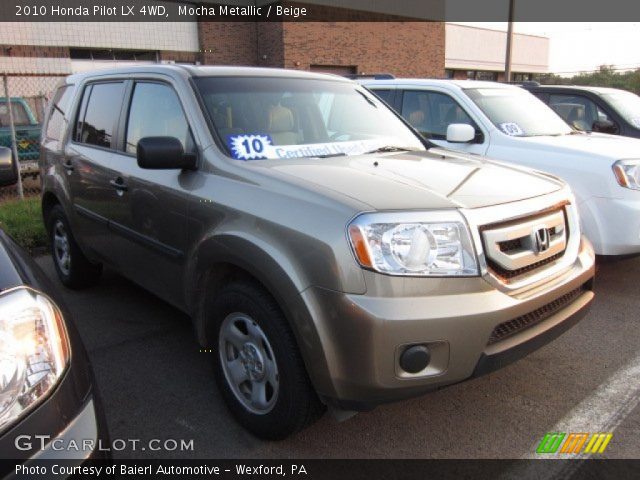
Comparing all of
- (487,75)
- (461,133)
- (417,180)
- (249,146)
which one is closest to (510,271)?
(417,180)

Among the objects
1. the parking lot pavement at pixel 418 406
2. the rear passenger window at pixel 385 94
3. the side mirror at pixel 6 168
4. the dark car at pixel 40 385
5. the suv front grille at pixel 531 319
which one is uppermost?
the rear passenger window at pixel 385 94

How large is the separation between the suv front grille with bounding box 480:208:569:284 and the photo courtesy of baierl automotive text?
1 centimetres

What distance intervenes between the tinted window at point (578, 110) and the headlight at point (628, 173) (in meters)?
3.38

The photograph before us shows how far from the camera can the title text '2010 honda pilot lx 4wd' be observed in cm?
214

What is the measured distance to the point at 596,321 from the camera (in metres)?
4.07

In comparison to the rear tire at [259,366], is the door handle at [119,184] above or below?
above

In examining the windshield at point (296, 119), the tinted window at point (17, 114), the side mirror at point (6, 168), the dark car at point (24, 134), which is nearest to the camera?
the side mirror at point (6, 168)

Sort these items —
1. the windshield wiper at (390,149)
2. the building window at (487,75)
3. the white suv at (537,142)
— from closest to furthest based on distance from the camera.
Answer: the windshield wiper at (390,149) → the white suv at (537,142) → the building window at (487,75)

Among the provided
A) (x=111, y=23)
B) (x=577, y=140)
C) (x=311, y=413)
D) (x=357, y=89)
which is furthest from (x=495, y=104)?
(x=111, y=23)

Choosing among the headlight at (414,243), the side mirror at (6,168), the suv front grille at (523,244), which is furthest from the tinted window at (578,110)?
the side mirror at (6,168)

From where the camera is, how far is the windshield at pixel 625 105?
749cm

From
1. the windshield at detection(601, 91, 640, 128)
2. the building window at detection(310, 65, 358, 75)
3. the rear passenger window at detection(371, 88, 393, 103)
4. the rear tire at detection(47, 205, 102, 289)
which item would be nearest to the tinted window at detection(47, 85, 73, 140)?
the rear tire at detection(47, 205, 102, 289)

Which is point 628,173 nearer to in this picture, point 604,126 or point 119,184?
point 604,126

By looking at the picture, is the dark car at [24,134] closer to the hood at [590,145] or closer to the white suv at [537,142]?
the white suv at [537,142]
